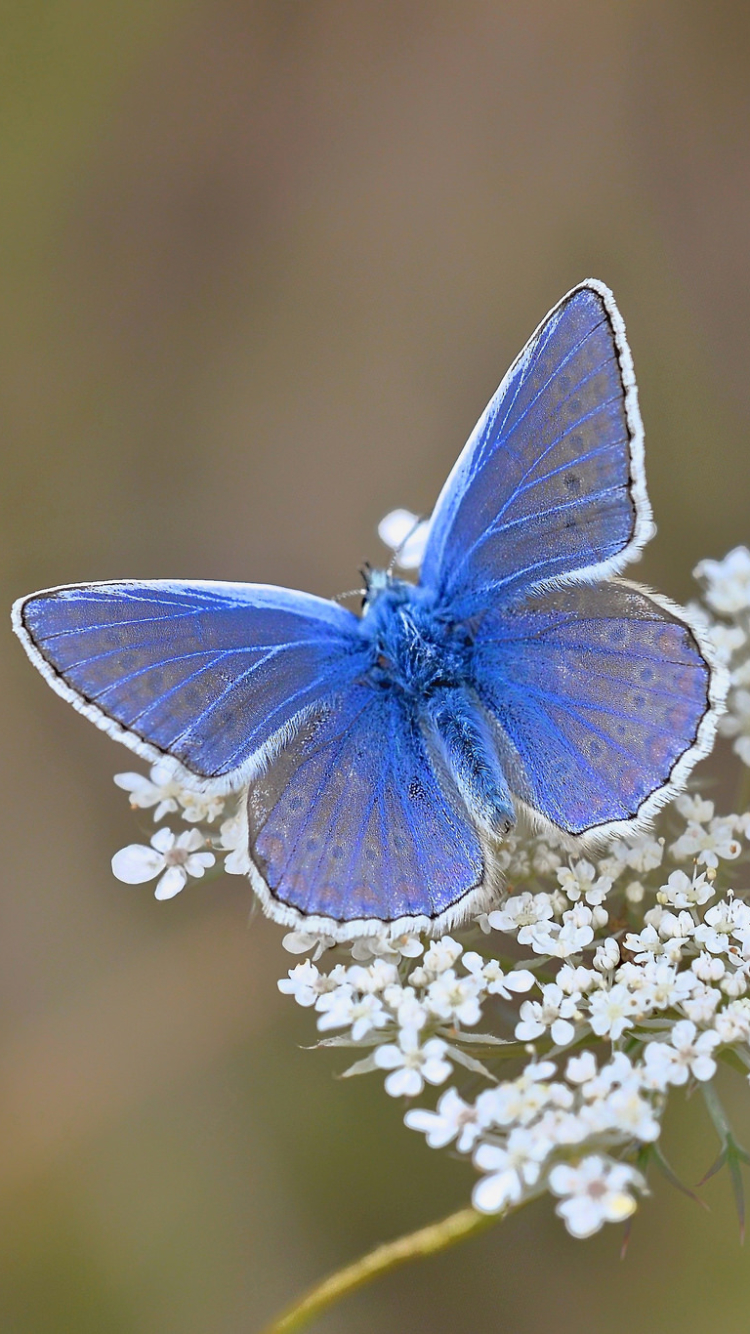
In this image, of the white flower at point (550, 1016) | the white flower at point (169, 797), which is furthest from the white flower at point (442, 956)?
the white flower at point (169, 797)

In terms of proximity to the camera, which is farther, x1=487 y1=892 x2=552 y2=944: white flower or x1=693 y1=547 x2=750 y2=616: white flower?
x1=693 y1=547 x2=750 y2=616: white flower

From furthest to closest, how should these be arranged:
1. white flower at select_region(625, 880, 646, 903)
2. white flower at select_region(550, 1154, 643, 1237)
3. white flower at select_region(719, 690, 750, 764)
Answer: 1. white flower at select_region(719, 690, 750, 764)
2. white flower at select_region(625, 880, 646, 903)
3. white flower at select_region(550, 1154, 643, 1237)

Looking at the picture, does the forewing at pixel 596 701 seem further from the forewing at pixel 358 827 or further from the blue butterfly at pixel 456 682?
the forewing at pixel 358 827

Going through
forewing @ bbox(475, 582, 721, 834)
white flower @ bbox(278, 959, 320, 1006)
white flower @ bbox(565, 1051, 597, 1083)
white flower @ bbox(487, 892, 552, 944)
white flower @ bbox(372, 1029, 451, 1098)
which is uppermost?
forewing @ bbox(475, 582, 721, 834)

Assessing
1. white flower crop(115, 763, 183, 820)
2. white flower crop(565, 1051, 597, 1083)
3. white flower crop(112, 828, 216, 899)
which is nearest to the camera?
white flower crop(565, 1051, 597, 1083)

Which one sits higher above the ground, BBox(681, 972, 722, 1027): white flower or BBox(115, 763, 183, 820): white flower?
BBox(115, 763, 183, 820): white flower

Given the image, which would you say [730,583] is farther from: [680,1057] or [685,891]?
[680,1057]

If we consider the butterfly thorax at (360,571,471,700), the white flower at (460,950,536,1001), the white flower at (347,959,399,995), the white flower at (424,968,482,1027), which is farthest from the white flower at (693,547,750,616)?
the white flower at (347,959,399,995)

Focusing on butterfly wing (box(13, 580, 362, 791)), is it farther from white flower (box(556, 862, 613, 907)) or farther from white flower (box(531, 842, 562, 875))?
white flower (box(556, 862, 613, 907))
